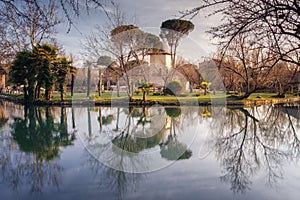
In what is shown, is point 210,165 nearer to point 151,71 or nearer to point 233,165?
point 233,165

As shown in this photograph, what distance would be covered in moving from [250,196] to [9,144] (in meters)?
3.92

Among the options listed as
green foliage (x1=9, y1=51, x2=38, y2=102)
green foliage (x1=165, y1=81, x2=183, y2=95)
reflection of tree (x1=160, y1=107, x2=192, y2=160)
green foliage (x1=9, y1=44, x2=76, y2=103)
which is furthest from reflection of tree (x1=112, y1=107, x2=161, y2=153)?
green foliage (x1=165, y1=81, x2=183, y2=95)

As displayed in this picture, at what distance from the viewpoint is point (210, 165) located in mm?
3314

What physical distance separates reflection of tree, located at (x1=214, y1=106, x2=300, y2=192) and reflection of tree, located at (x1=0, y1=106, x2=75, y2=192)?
79.8 inches

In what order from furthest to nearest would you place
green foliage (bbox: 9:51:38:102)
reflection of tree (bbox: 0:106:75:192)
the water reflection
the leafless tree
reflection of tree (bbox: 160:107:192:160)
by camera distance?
1. green foliage (bbox: 9:51:38:102)
2. reflection of tree (bbox: 160:107:192:160)
3. the water reflection
4. reflection of tree (bbox: 0:106:75:192)
5. the leafless tree

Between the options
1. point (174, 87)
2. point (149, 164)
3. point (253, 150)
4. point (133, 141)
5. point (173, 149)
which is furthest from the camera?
point (174, 87)

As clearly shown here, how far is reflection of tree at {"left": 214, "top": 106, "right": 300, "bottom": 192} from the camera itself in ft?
9.64

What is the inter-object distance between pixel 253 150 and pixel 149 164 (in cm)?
181

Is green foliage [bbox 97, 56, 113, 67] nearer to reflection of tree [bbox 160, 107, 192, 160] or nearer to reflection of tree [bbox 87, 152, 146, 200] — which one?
reflection of tree [bbox 160, 107, 192, 160]

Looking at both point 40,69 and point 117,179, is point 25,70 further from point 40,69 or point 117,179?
point 117,179

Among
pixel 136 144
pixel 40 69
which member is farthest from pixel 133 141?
pixel 40 69

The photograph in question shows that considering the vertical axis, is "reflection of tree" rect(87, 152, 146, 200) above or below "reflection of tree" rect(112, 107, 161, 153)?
below

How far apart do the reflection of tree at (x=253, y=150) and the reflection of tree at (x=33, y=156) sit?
Answer: 79.8 inches

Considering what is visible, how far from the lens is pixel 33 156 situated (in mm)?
3582
